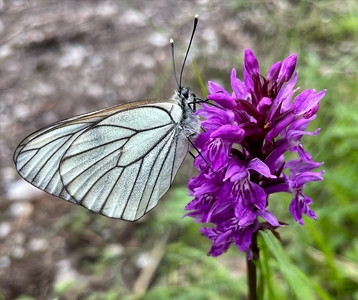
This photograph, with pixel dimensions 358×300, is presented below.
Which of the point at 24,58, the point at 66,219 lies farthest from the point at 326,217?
the point at 24,58

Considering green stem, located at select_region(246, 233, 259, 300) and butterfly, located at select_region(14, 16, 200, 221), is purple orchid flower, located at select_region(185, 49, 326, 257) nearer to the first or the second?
green stem, located at select_region(246, 233, 259, 300)

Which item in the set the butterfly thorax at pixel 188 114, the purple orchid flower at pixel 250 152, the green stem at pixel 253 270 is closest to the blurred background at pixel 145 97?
the green stem at pixel 253 270

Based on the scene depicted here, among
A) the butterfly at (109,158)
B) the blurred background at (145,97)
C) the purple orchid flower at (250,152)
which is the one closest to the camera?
the purple orchid flower at (250,152)

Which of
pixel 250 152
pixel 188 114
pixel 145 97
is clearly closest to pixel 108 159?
pixel 188 114

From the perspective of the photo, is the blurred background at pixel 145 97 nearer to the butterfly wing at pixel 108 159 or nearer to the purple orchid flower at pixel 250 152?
the purple orchid flower at pixel 250 152

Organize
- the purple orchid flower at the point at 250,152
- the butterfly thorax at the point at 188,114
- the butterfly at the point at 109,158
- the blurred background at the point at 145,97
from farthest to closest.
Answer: the blurred background at the point at 145,97 → the butterfly at the point at 109,158 → the butterfly thorax at the point at 188,114 → the purple orchid flower at the point at 250,152

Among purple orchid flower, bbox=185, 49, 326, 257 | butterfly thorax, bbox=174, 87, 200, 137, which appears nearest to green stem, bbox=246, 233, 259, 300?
purple orchid flower, bbox=185, 49, 326, 257

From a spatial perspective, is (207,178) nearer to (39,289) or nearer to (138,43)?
(39,289)
